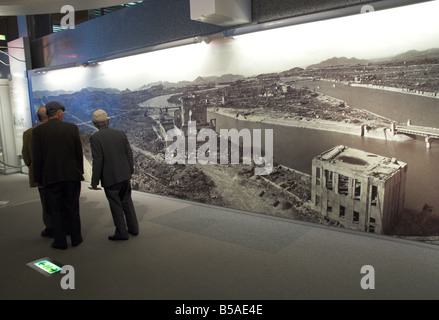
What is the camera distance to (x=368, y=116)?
145 inches

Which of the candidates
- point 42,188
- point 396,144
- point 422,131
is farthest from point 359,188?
point 42,188

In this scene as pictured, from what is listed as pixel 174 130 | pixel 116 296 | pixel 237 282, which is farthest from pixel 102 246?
pixel 174 130

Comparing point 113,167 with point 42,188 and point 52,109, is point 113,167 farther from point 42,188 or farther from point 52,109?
point 42,188

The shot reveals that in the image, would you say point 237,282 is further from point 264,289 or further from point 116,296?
point 116,296

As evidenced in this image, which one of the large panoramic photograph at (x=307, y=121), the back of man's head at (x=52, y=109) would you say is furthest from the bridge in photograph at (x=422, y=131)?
the back of man's head at (x=52, y=109)

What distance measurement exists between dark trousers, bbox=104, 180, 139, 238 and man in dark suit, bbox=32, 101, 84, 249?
0.38 m

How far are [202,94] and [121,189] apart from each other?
198 centimetres

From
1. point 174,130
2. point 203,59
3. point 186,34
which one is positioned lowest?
point 174,130

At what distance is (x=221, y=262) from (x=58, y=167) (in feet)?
6.38

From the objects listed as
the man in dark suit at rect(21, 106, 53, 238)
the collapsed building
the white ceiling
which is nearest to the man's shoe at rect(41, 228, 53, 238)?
the man in dark suit at rect(21, 106, 53, 238)

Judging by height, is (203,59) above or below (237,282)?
above

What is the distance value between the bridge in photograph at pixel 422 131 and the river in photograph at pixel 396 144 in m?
0.04

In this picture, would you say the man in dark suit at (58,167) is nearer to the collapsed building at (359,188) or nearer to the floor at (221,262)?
the floor at (221,262)

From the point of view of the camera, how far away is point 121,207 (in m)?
Answer: 3.77
